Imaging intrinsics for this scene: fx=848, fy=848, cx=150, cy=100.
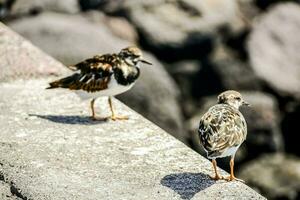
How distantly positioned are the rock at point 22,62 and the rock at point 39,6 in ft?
23.7

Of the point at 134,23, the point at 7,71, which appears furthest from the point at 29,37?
the point at 7,71

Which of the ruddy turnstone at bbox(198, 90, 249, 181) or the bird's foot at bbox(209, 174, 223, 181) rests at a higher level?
the ruddy turnstone at bbox(198, 90, 249, 181)

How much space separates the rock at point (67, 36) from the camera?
41.1 ft

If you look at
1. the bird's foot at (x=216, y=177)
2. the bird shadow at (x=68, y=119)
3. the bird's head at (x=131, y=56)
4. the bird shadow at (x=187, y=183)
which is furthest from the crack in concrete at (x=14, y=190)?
the bird's head at (x=131, y=56)

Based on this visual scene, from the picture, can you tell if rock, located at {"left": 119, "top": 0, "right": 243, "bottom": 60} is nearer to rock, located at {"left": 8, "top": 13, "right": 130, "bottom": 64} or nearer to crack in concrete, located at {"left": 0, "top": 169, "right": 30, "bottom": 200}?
rock, located at {"left": 8, "top": 13, "right": 130, "bottom": 64}

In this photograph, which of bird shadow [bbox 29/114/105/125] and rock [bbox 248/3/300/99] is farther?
rock [bbox 248/3/300/99]

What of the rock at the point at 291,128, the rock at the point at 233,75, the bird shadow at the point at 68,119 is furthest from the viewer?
the rock at the point at 233,75

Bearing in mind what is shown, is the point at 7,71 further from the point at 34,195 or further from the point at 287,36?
the point at 287,36

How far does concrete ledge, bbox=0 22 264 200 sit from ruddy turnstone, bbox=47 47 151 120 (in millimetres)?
164

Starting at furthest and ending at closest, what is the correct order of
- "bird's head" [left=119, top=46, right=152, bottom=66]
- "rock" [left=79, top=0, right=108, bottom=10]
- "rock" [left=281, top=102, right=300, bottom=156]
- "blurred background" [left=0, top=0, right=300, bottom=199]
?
"rock" [left=79, top=0, right=108, bottom=10]
"rock" [left=281, top=102, right=300, bottom=156]
"blurred background" [left=0, top=0, right=300, bottom=199]
"bird's head" [left=119, top=46, right=152, bottom=66]

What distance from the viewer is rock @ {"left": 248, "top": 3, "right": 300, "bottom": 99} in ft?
48.2

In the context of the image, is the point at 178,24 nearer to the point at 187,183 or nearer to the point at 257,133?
the point at 257,133

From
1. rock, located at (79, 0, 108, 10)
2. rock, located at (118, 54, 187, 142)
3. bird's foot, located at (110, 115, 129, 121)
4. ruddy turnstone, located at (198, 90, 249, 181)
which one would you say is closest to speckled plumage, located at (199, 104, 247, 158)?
ruddy turnstone, located at (198, 90, 249, 181)

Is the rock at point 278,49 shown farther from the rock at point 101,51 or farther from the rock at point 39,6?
the rock at point 39,6
